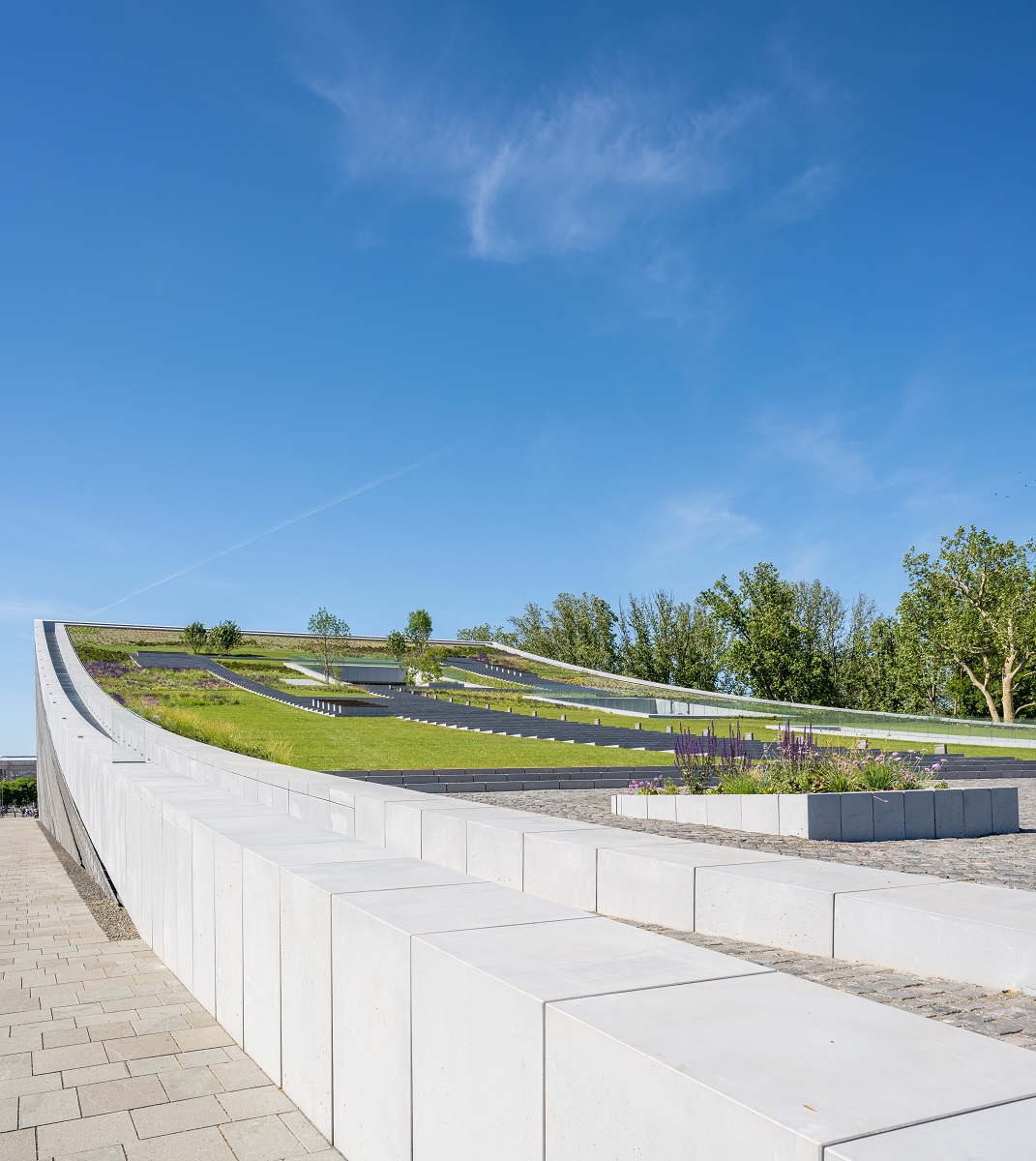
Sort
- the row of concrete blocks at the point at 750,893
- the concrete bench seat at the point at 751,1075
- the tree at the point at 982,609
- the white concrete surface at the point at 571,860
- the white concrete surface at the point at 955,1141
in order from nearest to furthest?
the white concrete surface at the point at 955,1141
the concrete bench seat at the point at 751,1075
the row of concrete blocks at the point at 750,893
the white concrete surface at the point at 571,860
the tree at the point at 982,609

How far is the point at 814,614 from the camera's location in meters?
70.4

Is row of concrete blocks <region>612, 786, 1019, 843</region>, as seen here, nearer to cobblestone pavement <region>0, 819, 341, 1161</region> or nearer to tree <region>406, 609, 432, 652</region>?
cobblestone pavement <region>0, 819, 341, 1161</region>

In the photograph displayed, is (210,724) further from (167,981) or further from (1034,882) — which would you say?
(1034,882)

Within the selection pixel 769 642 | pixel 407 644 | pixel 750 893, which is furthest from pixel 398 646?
pixel 750 893

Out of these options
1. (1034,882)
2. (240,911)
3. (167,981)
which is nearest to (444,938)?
(240,911)

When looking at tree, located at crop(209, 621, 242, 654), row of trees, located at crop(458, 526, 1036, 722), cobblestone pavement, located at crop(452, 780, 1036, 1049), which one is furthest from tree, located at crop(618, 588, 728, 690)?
cobblestone pavement, located at crop(452, 780, 1036, 1049)

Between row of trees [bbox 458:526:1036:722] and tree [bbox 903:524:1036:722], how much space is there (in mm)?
63

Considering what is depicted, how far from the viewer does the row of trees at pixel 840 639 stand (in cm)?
5100

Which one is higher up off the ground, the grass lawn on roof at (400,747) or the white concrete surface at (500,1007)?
the white concrete surface at (500,1007)

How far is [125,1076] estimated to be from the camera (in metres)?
4.67

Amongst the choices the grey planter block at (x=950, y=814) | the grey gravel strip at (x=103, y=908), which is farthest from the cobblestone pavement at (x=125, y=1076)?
the grey planter block at (x=950, y=814)

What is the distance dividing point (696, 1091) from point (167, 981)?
5612mm

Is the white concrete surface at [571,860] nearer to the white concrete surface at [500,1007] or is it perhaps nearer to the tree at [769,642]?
the white concrete surface at [500,1007]

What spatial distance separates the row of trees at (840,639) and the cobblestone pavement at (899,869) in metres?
38.6
